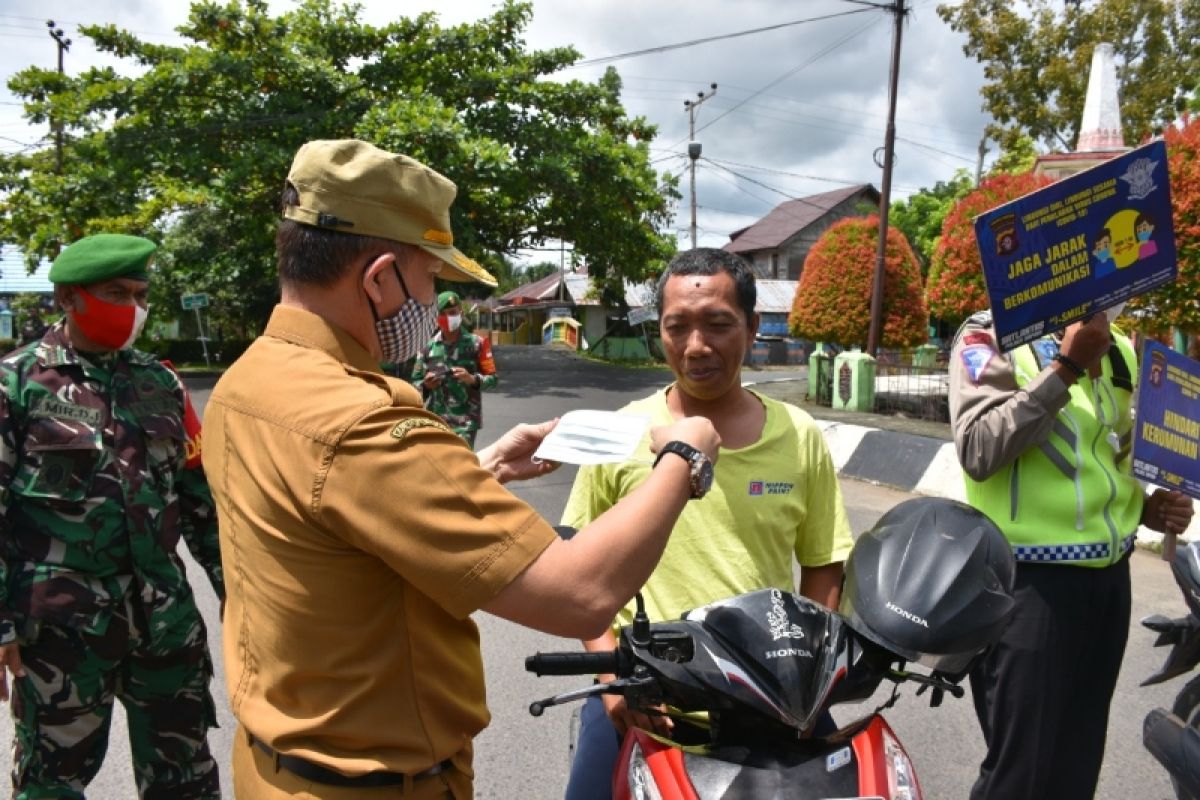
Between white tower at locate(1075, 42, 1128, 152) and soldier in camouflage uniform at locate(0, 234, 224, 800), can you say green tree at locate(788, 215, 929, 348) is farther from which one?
soldier in camouflage uniform at locate(0, 234, 224, 800)

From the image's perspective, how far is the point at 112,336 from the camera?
8.29 ft

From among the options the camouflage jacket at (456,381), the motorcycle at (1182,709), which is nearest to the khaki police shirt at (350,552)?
the motorcycle at (1182,709)

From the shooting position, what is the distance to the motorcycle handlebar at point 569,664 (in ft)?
4.76

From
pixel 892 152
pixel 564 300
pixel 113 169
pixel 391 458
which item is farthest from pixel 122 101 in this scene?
pixel 564 300

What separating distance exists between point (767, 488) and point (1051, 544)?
0.82 metres

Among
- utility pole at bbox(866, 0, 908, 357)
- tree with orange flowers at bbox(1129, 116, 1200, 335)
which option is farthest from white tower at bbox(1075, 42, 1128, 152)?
utility pole at bbox(866, 0, 908, 357)

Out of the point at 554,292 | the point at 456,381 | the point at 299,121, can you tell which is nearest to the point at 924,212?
the point at 554,292

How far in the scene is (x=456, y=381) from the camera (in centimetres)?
759

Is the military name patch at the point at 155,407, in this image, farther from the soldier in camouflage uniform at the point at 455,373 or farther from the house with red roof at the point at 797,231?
the house with red roof at the point at 797,231

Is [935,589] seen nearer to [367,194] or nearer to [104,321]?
[367,194]

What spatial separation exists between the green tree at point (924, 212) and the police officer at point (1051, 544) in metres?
34.3

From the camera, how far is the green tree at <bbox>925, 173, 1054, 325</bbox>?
979 centimetres

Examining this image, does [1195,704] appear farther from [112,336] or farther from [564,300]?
[564,300]

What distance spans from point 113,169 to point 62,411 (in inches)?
688
